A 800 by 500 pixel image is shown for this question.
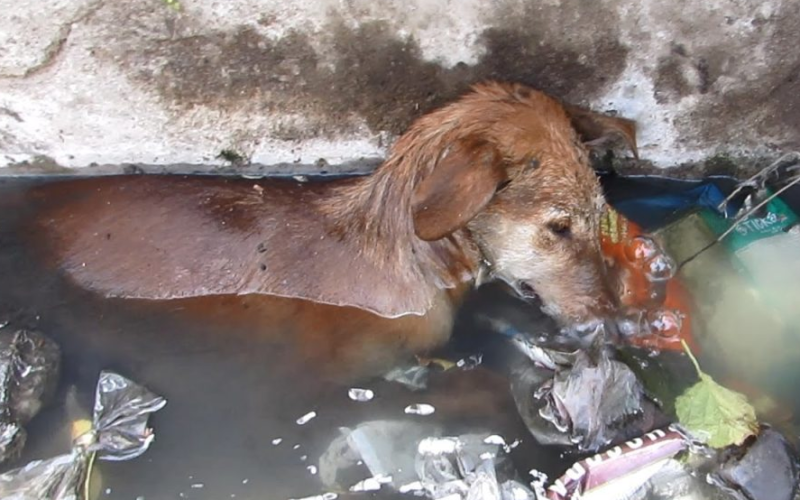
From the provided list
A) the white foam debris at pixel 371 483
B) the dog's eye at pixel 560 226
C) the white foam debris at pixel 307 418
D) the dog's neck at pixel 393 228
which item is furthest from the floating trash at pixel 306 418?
the dog's eye at pixel 560 226

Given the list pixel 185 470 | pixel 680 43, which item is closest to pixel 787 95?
pixel 680 43

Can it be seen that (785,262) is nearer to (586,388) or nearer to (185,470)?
(586,388)

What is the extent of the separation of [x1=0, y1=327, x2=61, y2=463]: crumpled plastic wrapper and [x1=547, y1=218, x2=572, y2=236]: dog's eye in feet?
7.66

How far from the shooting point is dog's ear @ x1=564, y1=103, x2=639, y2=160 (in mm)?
3758

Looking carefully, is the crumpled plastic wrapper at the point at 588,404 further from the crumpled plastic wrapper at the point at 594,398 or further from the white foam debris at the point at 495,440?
the white foam debris at the point at 495,440

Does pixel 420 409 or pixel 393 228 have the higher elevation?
pixel 393 228

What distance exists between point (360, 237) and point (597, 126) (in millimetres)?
1169

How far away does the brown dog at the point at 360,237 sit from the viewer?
3645 mm

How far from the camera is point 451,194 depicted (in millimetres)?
3268

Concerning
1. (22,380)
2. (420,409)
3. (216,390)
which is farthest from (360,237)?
(22,380)

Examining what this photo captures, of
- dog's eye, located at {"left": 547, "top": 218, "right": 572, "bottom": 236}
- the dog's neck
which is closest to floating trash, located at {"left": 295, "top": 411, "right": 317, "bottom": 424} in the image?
the dog's neck

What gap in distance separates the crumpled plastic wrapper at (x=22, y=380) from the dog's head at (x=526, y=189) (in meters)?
1.87

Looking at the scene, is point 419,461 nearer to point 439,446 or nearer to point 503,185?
point 439,446

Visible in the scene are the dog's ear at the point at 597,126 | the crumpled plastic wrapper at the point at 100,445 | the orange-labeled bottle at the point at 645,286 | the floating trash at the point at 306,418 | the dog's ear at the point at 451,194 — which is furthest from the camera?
the orange-labeled bottle at the point at 645,286
